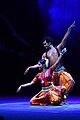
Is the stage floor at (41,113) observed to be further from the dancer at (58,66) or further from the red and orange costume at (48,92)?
the dancer at (58,66)

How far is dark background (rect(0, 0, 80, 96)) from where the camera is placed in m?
8.02

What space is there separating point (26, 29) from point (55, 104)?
2.81 meters

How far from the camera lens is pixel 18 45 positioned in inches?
332

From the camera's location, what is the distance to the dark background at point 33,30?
802 cm

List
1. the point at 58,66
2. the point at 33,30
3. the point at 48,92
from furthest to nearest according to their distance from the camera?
the point at 33,30, the point at 58,66, the point at 48,92

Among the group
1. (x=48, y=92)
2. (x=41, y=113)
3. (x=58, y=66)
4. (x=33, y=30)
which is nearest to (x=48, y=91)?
(x=48, y=92)

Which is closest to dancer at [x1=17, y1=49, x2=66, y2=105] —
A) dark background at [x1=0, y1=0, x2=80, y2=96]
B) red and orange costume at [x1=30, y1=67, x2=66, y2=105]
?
red and orange costume at [x1=30, y1=67, x2=66, y2=105]

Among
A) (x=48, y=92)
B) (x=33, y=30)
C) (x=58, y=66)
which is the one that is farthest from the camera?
(x=33, y=30)

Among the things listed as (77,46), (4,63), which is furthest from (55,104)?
(4,63)

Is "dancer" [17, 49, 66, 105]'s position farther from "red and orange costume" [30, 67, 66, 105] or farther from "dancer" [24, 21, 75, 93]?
"dancer" [24, 21, 75, 93]

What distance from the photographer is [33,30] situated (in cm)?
820

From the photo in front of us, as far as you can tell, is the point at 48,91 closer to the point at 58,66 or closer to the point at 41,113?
the point at 58,66

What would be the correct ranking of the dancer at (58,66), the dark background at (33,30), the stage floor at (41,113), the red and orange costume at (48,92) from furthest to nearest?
the dark background at (33,30)
the dancer at (58,66)
the red and orange costume at (48,92)
the stage floor at (41,113)

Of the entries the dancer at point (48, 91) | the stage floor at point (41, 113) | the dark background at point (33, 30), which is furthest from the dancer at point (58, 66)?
the dark background at point (33, 30)
